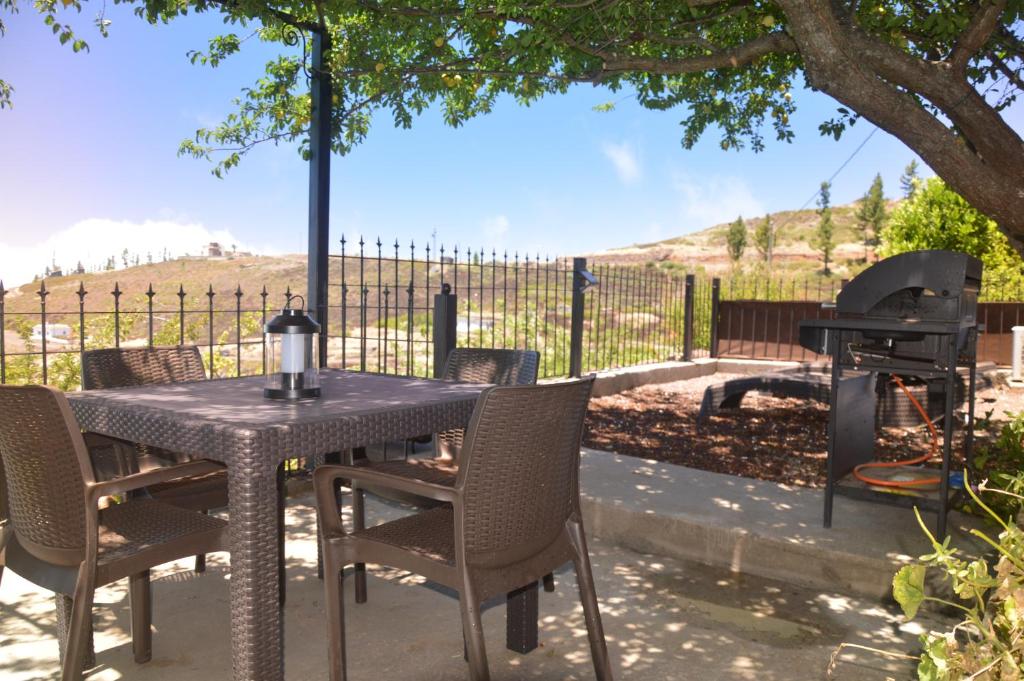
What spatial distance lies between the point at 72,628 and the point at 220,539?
1.42 feet

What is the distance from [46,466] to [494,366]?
1945mm

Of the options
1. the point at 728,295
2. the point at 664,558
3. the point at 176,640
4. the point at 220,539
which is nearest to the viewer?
the point at 220,539

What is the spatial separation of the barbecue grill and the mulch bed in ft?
4.34

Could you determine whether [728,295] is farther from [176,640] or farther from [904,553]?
[176,640]

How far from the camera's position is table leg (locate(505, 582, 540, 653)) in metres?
2.68

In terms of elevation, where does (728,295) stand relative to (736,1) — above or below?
below

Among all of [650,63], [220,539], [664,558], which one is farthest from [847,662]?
[650,63]

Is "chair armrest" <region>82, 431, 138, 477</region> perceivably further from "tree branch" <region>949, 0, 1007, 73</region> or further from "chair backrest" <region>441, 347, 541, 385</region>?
"tree branch" <region>949, 0, 1007, 73</region>

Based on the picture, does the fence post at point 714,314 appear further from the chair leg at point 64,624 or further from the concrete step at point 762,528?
the chair leg at point 64,624

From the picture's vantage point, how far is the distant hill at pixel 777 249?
6200 centimetres

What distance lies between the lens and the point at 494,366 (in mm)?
3564

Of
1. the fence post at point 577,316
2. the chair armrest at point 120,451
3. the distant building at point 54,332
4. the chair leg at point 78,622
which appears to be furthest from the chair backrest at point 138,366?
the distant building at point 54,332

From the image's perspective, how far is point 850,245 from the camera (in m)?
69.0

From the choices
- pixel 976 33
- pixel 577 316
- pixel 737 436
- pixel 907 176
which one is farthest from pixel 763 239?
pixel 976 33
